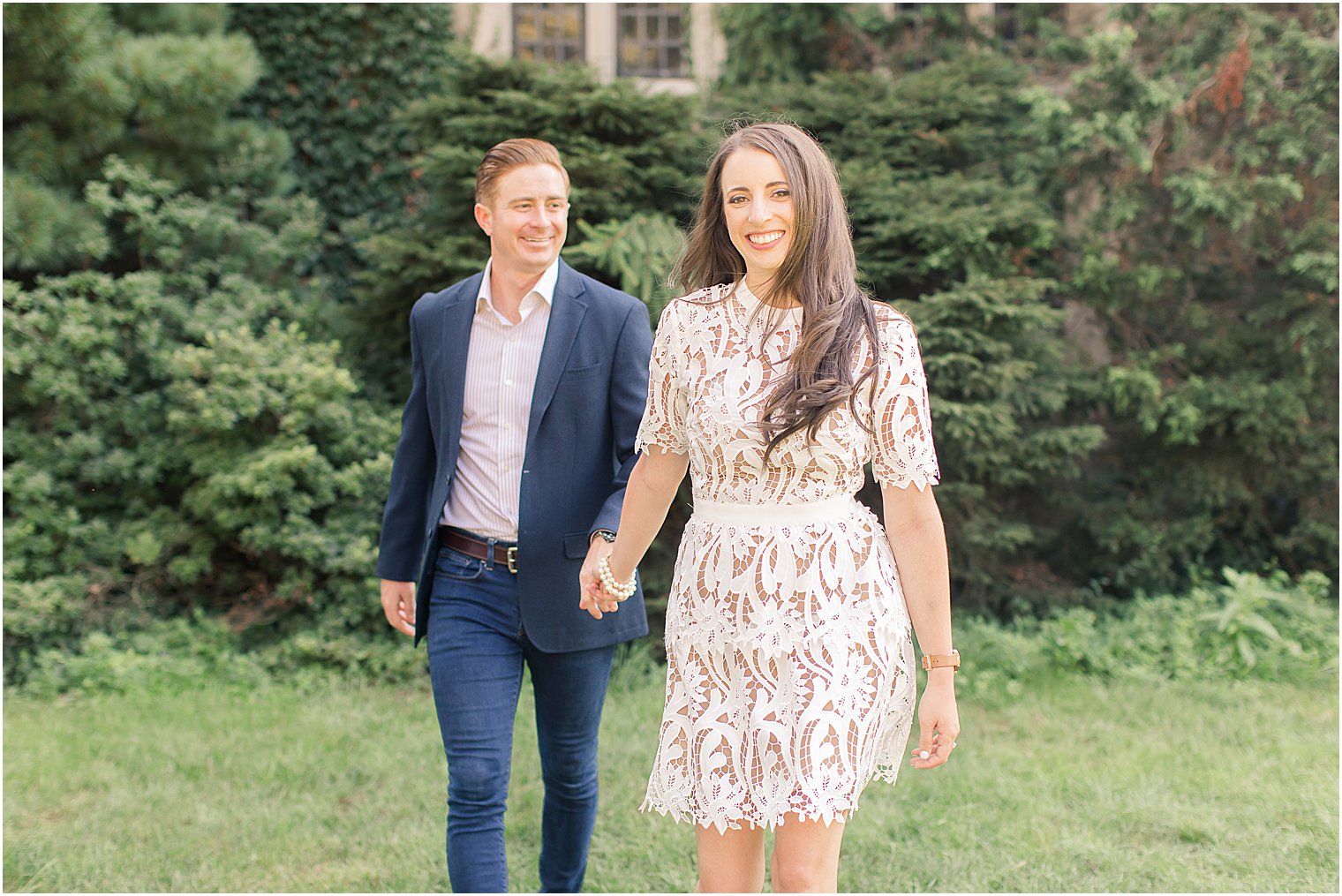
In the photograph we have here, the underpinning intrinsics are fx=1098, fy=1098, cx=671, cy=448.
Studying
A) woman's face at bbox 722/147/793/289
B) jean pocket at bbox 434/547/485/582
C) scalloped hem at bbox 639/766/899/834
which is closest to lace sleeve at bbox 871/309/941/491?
woman's face at bbox 722/147/793/289

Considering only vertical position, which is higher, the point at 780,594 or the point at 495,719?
the point at 780,594

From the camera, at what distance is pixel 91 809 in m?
4.24

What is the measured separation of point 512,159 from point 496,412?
0.70m

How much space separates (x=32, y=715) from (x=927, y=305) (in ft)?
16.6

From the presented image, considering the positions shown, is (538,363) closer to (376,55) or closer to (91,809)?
(91,809)

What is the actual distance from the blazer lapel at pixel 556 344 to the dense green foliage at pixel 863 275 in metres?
2.57

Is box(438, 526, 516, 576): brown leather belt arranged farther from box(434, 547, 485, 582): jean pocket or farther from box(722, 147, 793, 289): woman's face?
box(722, 147, 793, 289): woman's face

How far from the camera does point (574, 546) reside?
3.04 meters

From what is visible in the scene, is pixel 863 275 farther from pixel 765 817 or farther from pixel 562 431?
pixel 765 817

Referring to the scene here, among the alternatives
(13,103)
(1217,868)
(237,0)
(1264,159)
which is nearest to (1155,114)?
(1264,159)

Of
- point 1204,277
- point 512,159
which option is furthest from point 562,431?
point 1204,277

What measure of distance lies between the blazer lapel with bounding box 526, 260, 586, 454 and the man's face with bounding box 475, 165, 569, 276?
119 mm

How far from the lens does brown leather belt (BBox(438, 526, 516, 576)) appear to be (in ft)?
9.91

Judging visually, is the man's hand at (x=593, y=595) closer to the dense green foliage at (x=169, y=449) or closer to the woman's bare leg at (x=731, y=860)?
the woman's bare leg at (x=731, y=860)
